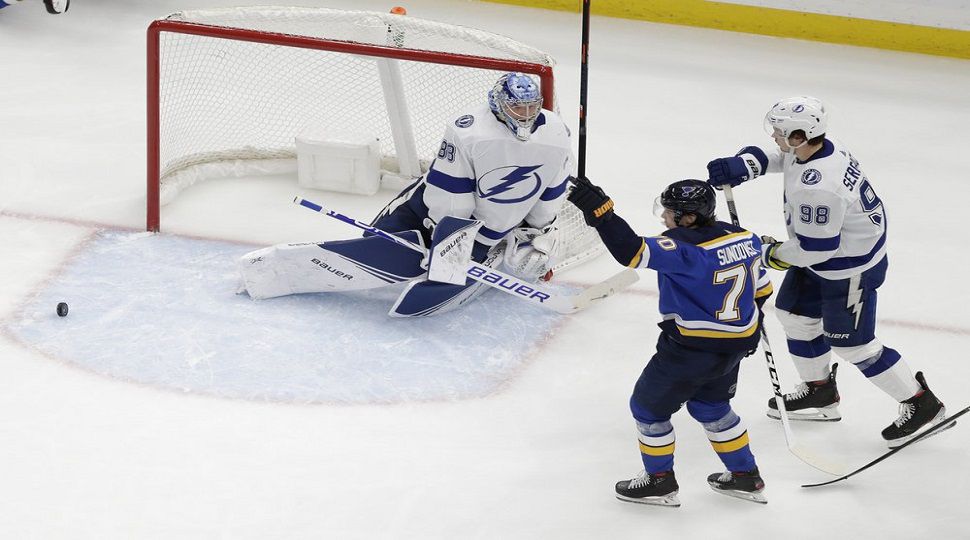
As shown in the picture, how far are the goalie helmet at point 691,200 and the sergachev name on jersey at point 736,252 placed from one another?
0.09 metres

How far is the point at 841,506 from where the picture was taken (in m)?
3.30

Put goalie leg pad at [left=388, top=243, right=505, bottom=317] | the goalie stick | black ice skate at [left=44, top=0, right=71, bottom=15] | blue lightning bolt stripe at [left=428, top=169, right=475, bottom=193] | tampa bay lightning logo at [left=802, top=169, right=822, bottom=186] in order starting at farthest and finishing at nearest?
black ice skate at [left=44, top=0, right=71, bottom=15] < goalie leg pad at [left=388, top=243, right=505, bottom=317] < blue lightning bolt stripe at [left=428, top=169, right=475, bottom=193] < the goalie stick < tampa bay lightning logo at [left=802, top=169, right=822, bottom=186]

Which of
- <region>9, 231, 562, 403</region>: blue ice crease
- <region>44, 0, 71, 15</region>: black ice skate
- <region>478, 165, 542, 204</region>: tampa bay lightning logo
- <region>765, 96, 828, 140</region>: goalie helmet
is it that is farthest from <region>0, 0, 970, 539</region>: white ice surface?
<region>765, 96, 828, 140</region>: goalie helmet

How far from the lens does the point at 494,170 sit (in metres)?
3.90

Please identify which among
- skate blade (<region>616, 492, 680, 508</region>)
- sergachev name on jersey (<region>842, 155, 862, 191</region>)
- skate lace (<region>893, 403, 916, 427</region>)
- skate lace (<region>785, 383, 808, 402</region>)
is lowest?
skate blade (<region>616, 492, 680, 508</region>)

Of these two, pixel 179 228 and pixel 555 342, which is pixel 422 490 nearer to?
pixel 555 342

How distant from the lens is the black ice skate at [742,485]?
327 cm

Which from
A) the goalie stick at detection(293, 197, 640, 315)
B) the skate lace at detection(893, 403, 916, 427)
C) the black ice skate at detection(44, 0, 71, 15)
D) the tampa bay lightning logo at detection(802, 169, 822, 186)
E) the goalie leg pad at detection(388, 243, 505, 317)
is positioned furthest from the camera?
the black ice skate at detection(44, 0, 71, 15)

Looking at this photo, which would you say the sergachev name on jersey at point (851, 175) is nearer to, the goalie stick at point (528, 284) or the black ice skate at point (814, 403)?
the black ice skate at point (814, 403)

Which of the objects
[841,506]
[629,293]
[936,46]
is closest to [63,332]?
[629,293]

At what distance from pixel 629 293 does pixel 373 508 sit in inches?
60.4

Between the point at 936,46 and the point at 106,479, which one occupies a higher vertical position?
the point at 936,46

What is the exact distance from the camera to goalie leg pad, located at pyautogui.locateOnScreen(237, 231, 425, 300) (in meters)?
4.09

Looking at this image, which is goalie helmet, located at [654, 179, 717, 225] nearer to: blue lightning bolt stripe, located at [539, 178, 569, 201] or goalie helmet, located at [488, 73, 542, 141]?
goalie helmet, located at [488, 73, 542, 141]
